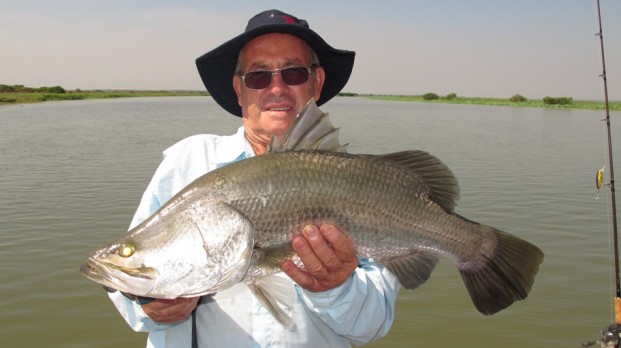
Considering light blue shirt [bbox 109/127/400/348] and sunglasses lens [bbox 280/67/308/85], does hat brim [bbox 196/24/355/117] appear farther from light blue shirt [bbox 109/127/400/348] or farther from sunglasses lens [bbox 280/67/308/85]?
light blue shirt [bbox 109/127/400/348]

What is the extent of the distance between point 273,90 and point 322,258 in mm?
1455

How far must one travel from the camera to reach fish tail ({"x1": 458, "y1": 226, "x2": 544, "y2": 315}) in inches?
101

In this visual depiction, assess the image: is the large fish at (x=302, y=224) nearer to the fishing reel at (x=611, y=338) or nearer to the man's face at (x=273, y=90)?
the man's face at (x=273, y=90)

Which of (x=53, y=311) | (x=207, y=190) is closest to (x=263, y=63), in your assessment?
(x=207, y=190)

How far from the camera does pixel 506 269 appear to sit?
8.46 ft

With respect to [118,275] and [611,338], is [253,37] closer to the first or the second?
[118,275]

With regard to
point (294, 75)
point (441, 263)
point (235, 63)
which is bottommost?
point (441, 263)

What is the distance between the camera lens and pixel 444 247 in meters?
2.53

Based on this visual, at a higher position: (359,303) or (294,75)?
(294,75)

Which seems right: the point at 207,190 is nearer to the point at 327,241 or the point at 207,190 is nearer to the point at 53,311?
the point at 327,241

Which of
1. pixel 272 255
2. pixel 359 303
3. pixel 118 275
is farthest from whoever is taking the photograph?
pixel 359 303

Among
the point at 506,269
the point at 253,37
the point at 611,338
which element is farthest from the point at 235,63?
the point at 611,338

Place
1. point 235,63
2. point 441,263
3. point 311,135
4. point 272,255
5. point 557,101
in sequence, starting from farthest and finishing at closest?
point 557,101, point 441,263, point 235,63, point 311,135, point 272,255

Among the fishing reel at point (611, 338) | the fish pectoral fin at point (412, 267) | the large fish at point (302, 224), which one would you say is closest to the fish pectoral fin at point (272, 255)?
the large fish at point (302, 224)
